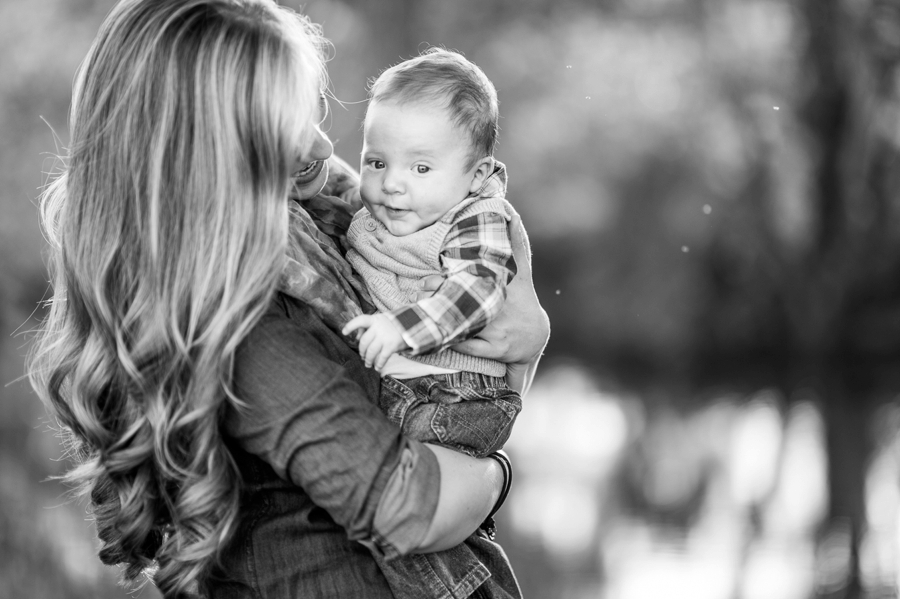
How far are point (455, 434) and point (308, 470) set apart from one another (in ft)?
0.93

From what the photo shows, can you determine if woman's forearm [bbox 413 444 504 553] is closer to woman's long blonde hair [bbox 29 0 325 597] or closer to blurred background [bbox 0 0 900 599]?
woman's long blonde hair [bbox 29 0 325 597]

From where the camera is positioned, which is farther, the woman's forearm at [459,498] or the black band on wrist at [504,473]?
the black band on wrist at [504,473]

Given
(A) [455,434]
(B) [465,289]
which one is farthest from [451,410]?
(B) [465,289]

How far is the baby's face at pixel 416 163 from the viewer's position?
1607 millimetres

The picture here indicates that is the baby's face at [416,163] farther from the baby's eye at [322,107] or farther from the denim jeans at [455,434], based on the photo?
the denim jeans at [455,434]

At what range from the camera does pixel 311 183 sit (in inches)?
64.1

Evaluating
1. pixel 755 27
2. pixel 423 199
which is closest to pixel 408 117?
pixel 423 199

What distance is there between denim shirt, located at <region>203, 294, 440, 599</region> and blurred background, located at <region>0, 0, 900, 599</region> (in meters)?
3.73

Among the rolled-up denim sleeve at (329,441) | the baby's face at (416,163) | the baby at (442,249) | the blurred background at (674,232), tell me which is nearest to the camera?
the rolled-up denim sleeve at (329,441)

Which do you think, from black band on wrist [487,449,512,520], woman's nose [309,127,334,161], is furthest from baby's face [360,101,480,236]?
black band on wrist [487,449,512,520]

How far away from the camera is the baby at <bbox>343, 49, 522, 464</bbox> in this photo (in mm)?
1508

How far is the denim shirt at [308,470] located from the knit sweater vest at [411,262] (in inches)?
8.5

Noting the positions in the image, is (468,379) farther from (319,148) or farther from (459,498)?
(319,148)

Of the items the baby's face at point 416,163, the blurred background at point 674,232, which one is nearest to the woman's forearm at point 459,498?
the baby's face at point 416,163
